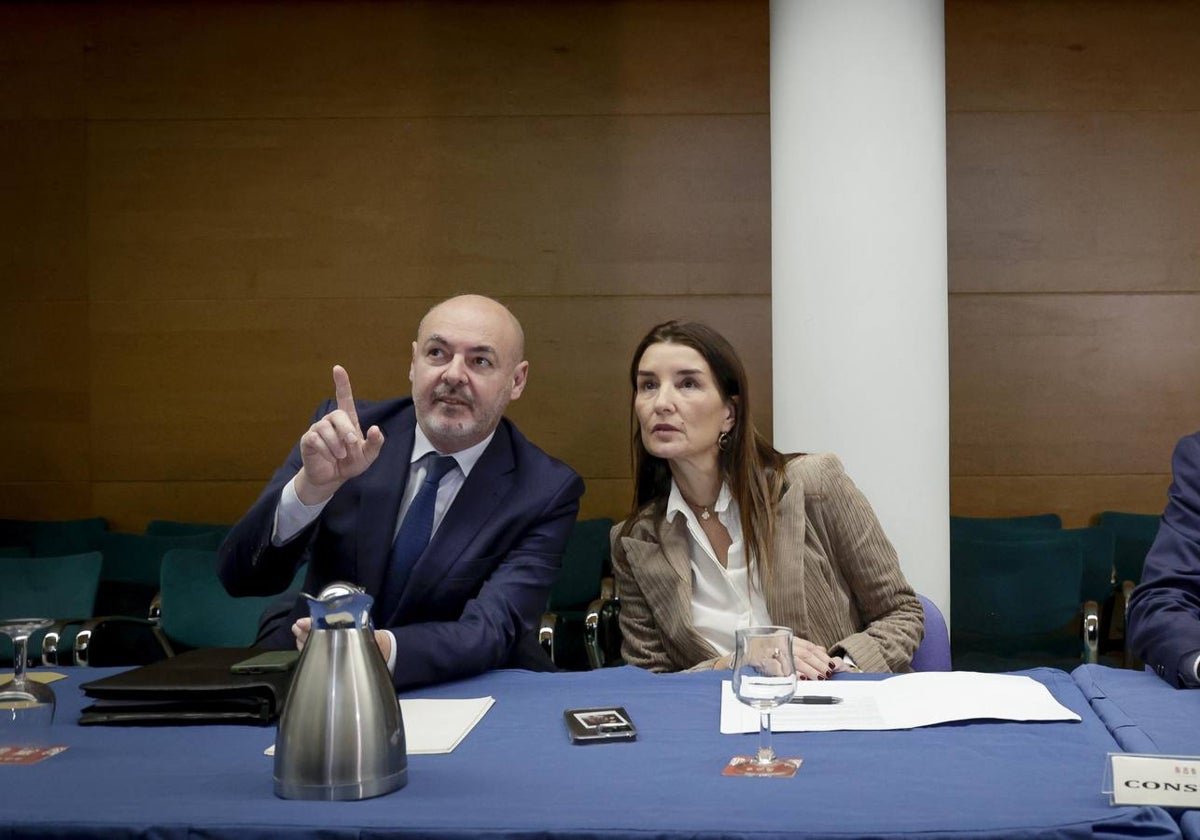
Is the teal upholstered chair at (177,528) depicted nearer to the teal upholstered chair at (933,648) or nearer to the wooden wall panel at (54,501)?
the wooden wall panel at (54,501)

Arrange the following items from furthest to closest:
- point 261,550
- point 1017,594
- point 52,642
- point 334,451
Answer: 1. point 1017,594
2. point 52,642
3. point 261,550
4. point 334,451

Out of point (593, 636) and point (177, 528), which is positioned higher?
point (177, 528)

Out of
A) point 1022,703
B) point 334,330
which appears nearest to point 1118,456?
point 334,330

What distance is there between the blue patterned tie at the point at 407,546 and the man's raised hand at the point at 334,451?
20 cm

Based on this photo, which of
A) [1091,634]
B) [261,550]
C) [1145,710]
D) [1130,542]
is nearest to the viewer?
[1145,710]

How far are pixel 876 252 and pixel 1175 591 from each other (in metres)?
1.78

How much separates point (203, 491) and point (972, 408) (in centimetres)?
375

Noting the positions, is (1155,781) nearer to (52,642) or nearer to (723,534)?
(723,534)

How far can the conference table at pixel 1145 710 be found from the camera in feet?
5.18

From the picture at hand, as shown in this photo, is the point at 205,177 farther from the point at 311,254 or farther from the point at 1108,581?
the point at 1108,581

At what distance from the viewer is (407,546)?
94.7 inches

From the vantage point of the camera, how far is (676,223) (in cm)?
568

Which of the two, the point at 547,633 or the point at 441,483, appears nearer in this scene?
the point at 441,483

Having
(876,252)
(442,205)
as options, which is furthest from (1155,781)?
(442,205)
